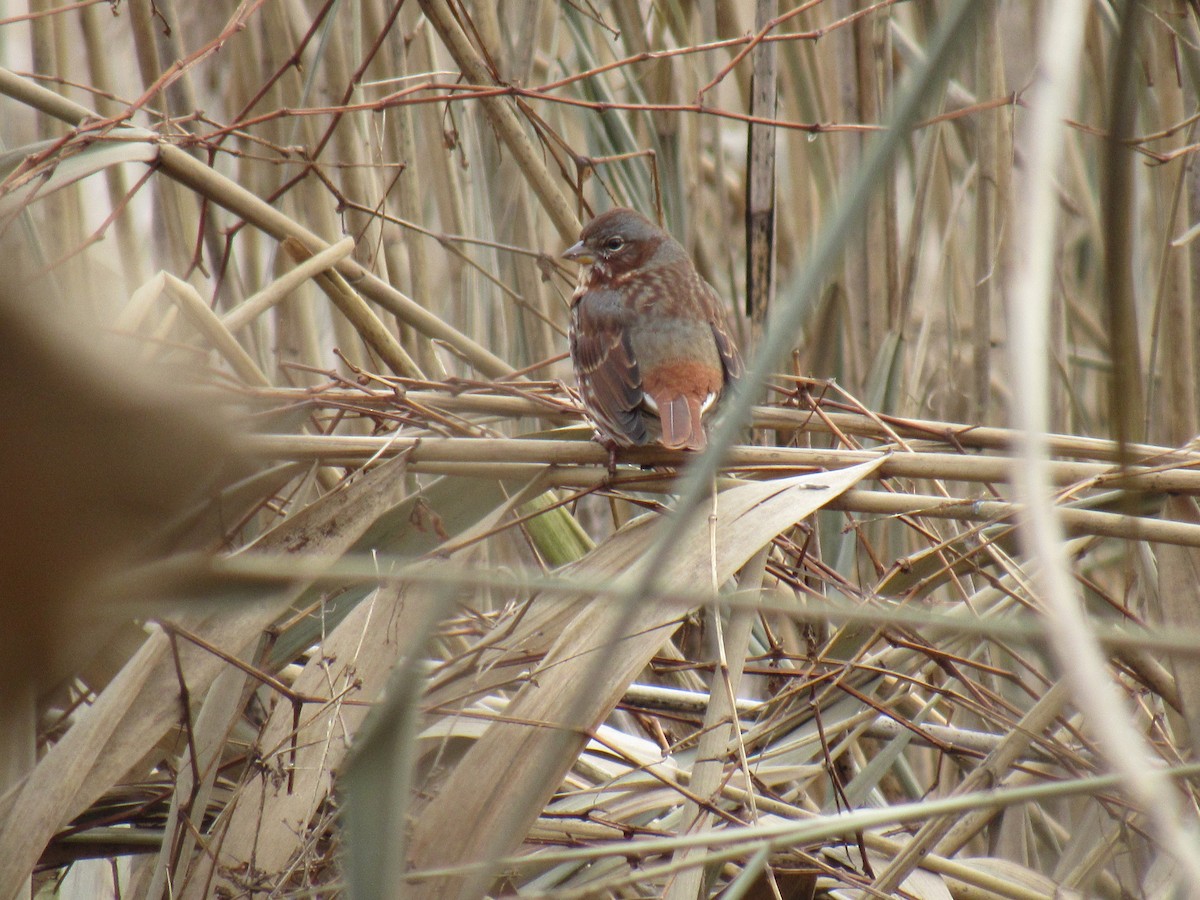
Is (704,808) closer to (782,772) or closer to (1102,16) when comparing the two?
(782,772)

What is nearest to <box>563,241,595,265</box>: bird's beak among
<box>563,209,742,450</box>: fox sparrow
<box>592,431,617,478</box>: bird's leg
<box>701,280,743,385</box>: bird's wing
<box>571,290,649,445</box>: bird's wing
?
<box>563,209,742,450</box>: fox sparrow

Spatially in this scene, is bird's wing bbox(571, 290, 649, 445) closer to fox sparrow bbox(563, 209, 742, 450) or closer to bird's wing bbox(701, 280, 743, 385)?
fox sparrow bbox(563, 209, 742, 450)

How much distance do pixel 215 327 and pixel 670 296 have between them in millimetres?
1747

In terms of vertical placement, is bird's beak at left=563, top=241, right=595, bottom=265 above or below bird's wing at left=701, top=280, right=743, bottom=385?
above

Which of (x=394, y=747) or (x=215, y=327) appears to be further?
(x=215, y=327)

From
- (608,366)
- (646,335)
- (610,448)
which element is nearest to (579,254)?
(646,335)

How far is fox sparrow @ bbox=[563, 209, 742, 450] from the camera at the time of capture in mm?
3121

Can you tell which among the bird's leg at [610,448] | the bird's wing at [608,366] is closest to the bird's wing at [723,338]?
the bird's wing at [608,366]

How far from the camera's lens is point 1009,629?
2.46 feet

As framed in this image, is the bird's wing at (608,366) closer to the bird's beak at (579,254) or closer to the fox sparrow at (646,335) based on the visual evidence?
the fox sparrow at (646,335)

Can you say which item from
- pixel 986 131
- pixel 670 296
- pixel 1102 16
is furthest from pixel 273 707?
pixel 1102 16

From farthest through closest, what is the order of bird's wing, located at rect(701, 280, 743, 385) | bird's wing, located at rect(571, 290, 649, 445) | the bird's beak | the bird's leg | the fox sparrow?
1. bird's wing, located at rect(701, 280, 743, 385)
2. the bird's beak
3. the fox sparrow
4. bird's wing, located at rect(571, 290, 649, 445)
5. the bird's leg

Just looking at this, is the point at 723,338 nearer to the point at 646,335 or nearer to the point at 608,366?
the point at 646,335

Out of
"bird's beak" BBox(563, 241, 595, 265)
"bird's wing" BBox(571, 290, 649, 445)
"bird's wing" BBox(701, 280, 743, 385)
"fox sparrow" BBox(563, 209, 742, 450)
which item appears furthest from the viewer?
"bird's wing" BBox(701, 280, 743, 385)
